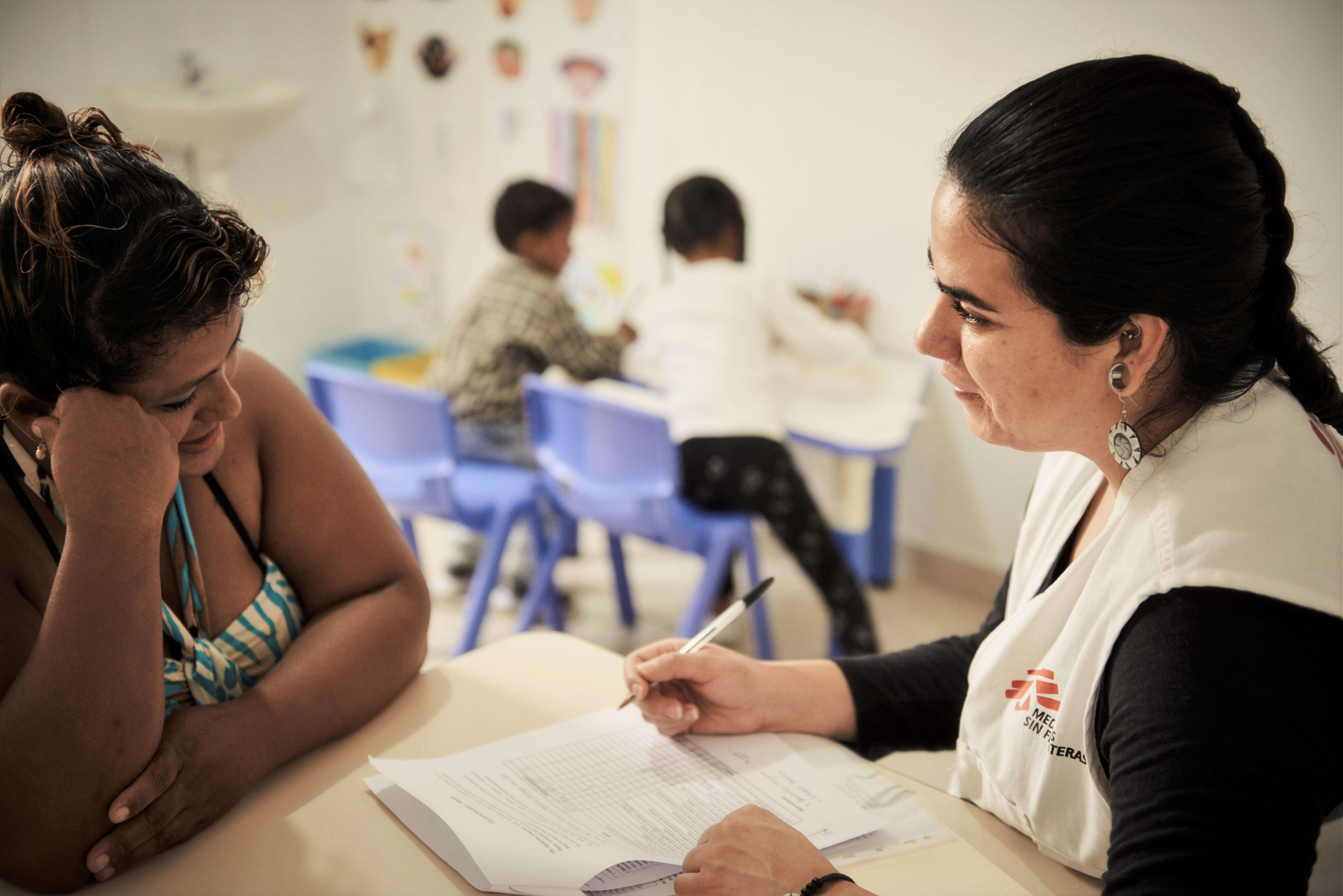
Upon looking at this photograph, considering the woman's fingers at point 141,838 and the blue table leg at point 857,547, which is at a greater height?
the woman's fingers at point 141,838

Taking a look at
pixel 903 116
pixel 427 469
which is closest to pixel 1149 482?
pixel 427 469

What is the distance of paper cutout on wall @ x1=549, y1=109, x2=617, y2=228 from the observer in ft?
12.0

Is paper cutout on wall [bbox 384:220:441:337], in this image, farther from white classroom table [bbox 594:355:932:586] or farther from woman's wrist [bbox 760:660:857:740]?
woman's wrist [bbox 760:660:857:740]

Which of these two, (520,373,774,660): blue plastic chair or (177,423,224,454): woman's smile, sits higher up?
(177,423,224,454): woman's smile

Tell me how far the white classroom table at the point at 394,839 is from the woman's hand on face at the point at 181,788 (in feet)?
0.06

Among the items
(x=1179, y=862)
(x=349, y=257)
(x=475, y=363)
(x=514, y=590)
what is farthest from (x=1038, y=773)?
(x=349, y=257)

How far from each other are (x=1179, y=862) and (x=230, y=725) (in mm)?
728

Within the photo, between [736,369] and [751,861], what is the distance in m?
1.84

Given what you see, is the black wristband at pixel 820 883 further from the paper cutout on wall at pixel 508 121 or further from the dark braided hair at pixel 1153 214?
the paper cutout on wall at pixel 508 121

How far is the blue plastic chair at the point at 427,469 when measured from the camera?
7.47 ft

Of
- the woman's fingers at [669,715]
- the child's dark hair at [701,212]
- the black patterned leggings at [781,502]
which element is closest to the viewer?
the woman's fingers at [669,715]

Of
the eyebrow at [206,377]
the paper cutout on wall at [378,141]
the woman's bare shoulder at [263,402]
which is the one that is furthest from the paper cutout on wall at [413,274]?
the eyebrow at [206,377]

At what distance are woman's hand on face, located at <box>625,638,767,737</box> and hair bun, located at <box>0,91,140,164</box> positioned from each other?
0.67 meters

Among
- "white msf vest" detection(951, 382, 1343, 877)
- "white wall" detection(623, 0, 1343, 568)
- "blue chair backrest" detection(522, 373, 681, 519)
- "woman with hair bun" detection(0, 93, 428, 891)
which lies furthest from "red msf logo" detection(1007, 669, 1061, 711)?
"white wall" detection(623, 0, 1343, 568)
